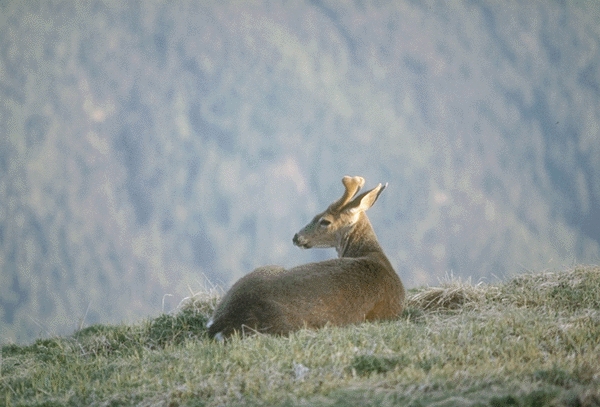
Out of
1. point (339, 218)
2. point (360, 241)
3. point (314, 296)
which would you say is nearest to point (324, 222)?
point (339, 218)

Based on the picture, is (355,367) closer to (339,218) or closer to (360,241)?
(360,241)

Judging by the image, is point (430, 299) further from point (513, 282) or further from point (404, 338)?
point (404, 338)

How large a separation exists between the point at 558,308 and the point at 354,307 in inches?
82.3

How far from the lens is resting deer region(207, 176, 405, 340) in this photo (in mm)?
6285

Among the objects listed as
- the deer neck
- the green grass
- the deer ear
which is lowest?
the green grass

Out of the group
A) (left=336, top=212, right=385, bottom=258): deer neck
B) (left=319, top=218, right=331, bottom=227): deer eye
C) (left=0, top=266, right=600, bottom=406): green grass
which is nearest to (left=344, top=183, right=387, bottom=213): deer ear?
(left=336, top=212, right=385, bottom=258): deer neck

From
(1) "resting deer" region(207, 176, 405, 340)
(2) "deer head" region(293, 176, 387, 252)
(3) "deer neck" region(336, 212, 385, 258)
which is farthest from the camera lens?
(2) "deer head" region(293, 176, 387, 252)

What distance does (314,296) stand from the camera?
256 inches

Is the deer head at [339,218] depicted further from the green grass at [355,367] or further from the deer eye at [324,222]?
the green grass at [355,367]

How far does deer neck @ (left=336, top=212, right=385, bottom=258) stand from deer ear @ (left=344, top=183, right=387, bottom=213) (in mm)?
112

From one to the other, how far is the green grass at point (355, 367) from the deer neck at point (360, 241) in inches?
38.5

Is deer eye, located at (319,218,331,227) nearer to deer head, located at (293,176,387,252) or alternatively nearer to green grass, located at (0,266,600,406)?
deer head, located at (293,176,387,252)

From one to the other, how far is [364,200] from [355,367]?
142 inches

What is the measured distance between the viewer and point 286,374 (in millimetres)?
4758
